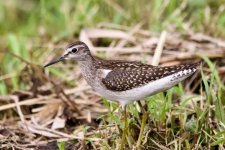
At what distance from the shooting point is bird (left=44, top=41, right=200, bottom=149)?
18.9ft

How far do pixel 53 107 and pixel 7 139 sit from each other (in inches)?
39.3

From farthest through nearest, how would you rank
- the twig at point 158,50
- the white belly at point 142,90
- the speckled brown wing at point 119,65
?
the twig at point 158,50 < the speckled brown wing at point 119,65 < the white belly at point 142,90

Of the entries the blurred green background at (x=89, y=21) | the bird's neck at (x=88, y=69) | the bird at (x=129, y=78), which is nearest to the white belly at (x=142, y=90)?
the bird at (x=129, y=78)

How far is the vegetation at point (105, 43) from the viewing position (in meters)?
6.09

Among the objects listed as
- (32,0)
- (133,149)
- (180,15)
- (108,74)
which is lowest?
(133,149)

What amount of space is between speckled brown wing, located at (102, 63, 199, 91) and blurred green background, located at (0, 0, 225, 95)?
2557mm

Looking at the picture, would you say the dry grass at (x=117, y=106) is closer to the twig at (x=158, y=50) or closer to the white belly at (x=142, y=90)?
the twig at (x=158, y=50)

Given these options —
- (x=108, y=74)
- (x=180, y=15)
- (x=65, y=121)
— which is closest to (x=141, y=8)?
(x=180, y=15)

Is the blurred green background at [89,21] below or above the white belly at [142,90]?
above

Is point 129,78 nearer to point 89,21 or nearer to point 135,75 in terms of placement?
point 135,75

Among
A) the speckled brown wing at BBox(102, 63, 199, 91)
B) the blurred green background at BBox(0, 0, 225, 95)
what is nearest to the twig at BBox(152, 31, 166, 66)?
the blurred green background at BBox(0, 0, 225, 95)

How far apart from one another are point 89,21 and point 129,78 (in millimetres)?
3698

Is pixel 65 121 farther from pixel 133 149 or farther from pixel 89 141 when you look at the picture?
pixel 133 149

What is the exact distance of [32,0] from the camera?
12.2 metres
